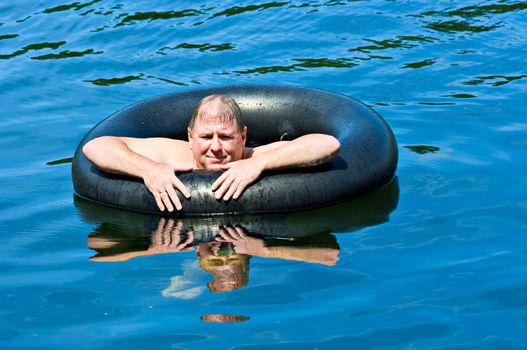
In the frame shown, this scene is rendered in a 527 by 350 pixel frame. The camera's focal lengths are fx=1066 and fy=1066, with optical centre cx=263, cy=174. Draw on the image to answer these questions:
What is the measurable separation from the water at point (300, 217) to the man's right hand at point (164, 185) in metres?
0.18

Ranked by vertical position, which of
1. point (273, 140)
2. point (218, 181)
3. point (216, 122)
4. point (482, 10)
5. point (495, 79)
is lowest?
point (495, 79)

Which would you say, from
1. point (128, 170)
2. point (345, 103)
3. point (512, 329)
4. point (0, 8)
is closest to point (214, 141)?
point (128, 170)

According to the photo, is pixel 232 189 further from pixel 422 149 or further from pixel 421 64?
pixel 421 64

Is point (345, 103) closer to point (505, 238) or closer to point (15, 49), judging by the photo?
point (505, 238)

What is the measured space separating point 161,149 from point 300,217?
1093 mm

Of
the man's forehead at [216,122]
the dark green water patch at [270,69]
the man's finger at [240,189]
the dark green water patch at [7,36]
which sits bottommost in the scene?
the dark green water patch at [270,69]

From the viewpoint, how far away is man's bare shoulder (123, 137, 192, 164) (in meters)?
6.95

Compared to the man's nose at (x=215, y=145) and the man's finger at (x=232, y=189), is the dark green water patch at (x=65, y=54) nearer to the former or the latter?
the man's nose at (x=215, y=145)

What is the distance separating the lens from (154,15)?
12469 millimetres

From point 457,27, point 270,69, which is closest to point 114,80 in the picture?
point 270,69

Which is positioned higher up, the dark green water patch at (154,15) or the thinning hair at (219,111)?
the thinning hair at (219,111)

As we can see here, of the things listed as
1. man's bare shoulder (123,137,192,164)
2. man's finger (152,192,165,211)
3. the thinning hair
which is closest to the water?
man's finger (152,192,165,211)

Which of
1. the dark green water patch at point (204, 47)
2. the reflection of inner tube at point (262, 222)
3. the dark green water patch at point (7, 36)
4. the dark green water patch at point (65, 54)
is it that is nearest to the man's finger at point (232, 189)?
the reflection of inner tube at point (262, 222)

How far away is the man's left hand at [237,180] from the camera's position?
646 centimetres
